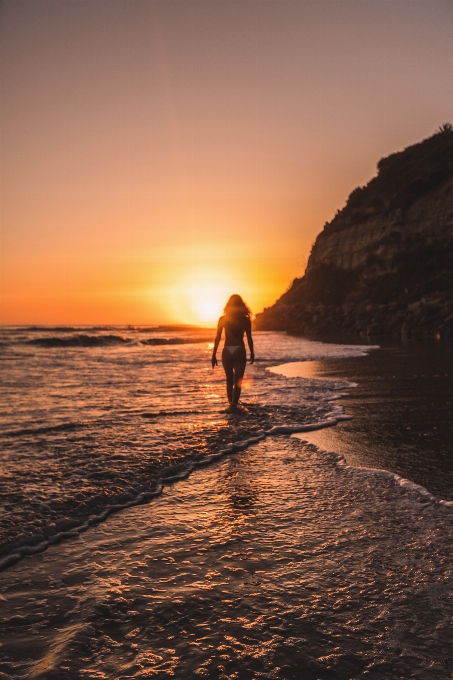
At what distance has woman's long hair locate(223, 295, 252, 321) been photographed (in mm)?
9180

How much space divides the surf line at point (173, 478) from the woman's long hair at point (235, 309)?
8.67ft

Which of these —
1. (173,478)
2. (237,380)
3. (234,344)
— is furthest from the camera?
(234,344)

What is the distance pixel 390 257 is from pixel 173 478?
45.9 meters

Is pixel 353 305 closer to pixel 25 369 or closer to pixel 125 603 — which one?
pixel 25 369

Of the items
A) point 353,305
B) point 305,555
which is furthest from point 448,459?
point 353,305

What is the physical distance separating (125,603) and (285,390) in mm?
8788

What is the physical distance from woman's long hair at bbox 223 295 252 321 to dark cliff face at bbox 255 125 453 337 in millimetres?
23993

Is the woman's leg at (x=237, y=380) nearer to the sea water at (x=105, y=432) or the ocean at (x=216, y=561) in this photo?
the sea water at (x=105, y=432)

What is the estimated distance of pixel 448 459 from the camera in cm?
504

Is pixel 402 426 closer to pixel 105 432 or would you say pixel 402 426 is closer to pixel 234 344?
pixel 234 344

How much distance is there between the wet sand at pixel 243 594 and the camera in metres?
2.04

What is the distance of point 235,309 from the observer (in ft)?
30.3

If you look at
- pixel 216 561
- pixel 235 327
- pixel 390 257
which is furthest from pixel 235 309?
pixel 390 257

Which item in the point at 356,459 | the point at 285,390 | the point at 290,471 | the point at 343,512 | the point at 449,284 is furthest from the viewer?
the point at 449,284
